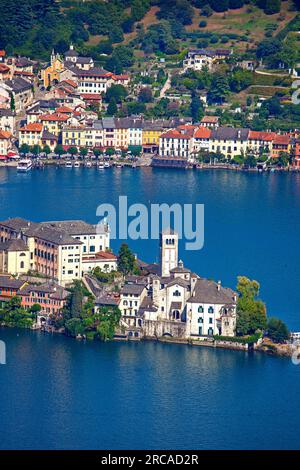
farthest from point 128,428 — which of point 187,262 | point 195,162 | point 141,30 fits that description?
point 141,30

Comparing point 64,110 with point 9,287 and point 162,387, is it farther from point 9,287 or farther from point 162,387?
point 162,387

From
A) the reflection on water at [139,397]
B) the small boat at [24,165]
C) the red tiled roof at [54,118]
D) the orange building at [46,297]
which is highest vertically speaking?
the red tiled roof at [54,118]

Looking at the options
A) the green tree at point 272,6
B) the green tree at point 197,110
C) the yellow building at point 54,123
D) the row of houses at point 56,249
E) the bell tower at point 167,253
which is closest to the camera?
the bell tower at point 167,253

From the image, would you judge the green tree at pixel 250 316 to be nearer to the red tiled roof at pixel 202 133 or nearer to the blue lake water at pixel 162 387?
the blue lake water at pixel 162 387

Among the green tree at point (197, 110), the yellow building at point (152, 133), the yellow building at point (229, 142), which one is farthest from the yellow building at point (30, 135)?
the yellow building at point (229, 142)

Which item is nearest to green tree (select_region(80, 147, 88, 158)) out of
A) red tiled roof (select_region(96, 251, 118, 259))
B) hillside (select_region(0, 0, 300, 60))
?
hillside (select_region(0, 0, 300, 60))

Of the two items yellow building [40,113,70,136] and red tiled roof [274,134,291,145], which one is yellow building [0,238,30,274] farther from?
yellow building [40,113,70,136]
